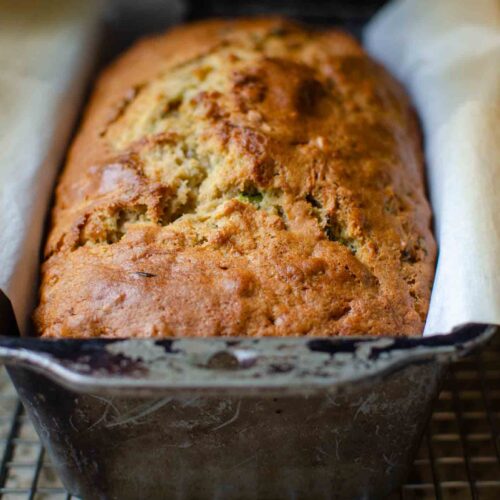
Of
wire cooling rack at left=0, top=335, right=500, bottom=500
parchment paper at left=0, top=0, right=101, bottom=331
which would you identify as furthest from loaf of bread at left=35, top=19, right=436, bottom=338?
wire cooling rack at left=0, top=335, right=500, bottom=500

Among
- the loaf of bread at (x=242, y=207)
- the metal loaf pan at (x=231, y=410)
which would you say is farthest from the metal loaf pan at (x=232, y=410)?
the loaf of bread at (x=242, y=207)

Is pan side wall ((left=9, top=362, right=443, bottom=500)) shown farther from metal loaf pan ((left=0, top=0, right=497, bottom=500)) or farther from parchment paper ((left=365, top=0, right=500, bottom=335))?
parchment paper ((left=365, top=0, right=500, bottom=335))

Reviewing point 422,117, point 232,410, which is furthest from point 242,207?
point 422,117

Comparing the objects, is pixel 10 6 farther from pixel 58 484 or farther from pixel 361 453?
pixel 361 453

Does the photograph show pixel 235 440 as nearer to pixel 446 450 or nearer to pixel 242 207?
pixel 242 207

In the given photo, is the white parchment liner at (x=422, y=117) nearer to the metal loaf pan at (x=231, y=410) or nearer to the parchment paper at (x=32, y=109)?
the parchment paper at (x=32, y=109)
